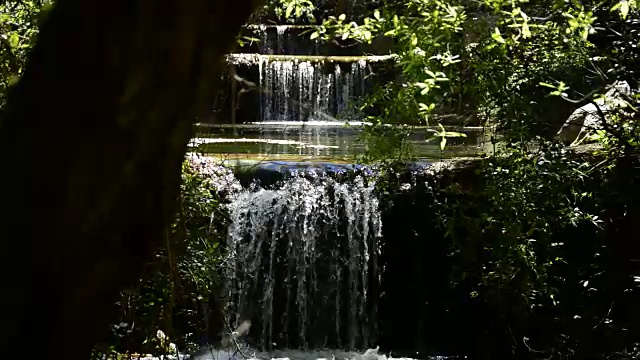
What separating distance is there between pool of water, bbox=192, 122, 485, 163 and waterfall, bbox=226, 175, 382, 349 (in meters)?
0.53

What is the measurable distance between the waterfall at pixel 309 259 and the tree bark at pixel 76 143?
610 centimetres

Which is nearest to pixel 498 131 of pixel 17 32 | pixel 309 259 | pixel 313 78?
pixel 17 32

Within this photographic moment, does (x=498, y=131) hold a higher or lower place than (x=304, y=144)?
higher

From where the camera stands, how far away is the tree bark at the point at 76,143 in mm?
969

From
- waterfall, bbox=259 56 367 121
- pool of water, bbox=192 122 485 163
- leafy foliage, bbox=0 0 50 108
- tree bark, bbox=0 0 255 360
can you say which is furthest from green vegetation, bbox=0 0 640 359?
waterfall, bbox=259 56 367 121

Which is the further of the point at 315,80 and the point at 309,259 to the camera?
the point at 315,80

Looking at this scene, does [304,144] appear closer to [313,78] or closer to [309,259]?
[309,259]

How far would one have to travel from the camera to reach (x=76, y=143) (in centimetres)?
97

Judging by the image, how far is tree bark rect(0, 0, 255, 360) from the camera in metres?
0.97

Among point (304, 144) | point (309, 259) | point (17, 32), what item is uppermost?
point (17, 32)

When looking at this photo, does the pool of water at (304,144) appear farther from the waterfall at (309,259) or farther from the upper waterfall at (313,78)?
the upper waterfall at (313,78)

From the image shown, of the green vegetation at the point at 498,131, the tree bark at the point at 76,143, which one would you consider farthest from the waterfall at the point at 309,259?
the tree bark at the point at 76,143

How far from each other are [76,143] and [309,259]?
20.7 feet

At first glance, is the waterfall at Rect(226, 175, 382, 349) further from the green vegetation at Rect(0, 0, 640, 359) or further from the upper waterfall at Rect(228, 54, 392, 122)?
the upper waterfall at Rect(228, 54, 392, 122)
